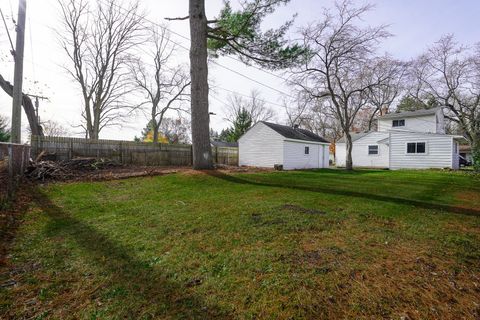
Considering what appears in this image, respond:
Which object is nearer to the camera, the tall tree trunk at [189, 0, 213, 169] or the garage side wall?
the tall tree trunk at [189, 0, 213, 169]

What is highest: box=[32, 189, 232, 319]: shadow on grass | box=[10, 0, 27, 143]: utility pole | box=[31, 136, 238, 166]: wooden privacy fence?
box=[10, 0, 27, 143]: utility pole

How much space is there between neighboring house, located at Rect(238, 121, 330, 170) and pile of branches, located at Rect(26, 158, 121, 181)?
10.4m

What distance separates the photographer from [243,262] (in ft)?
8.59

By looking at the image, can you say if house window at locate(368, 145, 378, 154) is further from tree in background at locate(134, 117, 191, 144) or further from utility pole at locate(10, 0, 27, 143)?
tree in background at locate(134, 117, 191, 144)

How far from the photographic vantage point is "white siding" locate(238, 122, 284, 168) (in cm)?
1699

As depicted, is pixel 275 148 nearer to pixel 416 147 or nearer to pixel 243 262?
pixel 416 147

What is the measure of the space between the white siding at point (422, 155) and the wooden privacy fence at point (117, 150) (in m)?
14.5

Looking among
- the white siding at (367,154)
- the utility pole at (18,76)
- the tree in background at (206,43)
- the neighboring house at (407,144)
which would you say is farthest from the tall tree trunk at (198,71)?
the white siding at (367,154)

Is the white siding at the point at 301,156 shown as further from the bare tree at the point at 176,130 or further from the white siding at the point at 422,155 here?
the bare tree at the point at 176,130

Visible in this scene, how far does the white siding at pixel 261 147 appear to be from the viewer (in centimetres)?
1699

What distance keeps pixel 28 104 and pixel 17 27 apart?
21.8 ft

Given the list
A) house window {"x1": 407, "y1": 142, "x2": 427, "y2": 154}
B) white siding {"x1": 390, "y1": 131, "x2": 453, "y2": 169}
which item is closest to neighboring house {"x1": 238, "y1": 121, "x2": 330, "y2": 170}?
white siding {"x1": 390, "y1": 131, "x2": 453, "y2": 169}

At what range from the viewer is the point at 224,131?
4928 cm

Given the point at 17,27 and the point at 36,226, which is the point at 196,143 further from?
the point at 17,27
